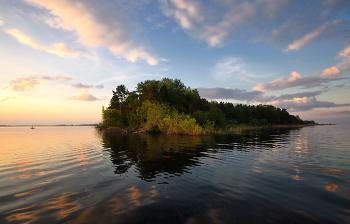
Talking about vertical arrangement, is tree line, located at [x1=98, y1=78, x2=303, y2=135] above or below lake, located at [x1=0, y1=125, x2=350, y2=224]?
above

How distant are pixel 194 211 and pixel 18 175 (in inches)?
465

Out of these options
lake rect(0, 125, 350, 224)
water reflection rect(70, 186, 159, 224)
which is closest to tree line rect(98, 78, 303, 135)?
lake rect(0, 125, 350, 224)

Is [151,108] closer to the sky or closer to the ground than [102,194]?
closer to the sky

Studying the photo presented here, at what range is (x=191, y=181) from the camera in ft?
31.1

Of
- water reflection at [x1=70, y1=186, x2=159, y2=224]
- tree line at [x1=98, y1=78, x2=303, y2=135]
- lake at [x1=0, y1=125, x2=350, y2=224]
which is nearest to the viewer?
water reflection at [x1=70, y1=186, x2=159, y2=224]

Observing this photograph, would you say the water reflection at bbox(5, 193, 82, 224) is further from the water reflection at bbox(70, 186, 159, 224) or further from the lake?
the water reflection at bbox(70, 186, 159, 224)

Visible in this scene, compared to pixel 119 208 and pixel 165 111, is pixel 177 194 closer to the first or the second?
pixel 119 208

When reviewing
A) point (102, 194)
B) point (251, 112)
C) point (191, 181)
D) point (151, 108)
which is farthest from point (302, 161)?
point (251, 112)

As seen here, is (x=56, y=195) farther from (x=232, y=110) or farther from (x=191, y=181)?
(x=232, y=110)

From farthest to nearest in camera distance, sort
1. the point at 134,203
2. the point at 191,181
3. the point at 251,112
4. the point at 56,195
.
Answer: the point at 251,112, the point at 191,181, the point at 56,195, the point at 134,203

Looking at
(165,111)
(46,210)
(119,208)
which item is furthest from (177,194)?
(165,111)

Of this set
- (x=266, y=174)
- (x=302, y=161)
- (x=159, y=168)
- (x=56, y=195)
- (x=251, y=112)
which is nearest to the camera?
(x=56, y=195)

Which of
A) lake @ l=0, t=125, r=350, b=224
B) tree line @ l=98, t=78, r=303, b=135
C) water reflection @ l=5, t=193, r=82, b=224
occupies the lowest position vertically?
lake @ l=0, t=125, r=350, b=224

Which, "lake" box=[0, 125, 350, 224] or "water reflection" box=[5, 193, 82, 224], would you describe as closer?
"water reflection" box=[5, 193, 82, 224]
